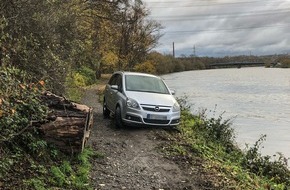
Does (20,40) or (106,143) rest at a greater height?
(20,40)

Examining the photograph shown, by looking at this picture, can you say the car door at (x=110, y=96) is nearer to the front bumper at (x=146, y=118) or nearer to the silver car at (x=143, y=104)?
the silver car at (x=143, y=104)

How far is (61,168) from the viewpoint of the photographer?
6.86 m

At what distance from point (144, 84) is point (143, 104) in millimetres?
1589

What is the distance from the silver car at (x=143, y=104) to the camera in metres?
11.1

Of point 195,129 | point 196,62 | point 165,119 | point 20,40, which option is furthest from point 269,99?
point 196,62

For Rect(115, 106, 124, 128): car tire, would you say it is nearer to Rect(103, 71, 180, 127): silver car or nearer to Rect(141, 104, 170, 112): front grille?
Rect(103, 71, 180, 127): silver car

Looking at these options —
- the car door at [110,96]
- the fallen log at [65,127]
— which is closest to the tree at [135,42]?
the car door at [110,96]

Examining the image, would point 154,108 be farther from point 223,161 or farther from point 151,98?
point 223,161

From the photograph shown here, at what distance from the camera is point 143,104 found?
36.4 feet

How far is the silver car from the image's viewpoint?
11109 millimetres

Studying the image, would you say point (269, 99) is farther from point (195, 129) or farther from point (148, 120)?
point (148, 120)

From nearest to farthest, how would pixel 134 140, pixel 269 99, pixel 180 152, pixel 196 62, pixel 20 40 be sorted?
pixel 20 40
pixel 180 152
pixel 134 140
pixel 269 99
pixel 196 62

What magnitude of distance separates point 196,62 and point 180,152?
10064cm

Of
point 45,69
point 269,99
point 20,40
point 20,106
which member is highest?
point 20,40
